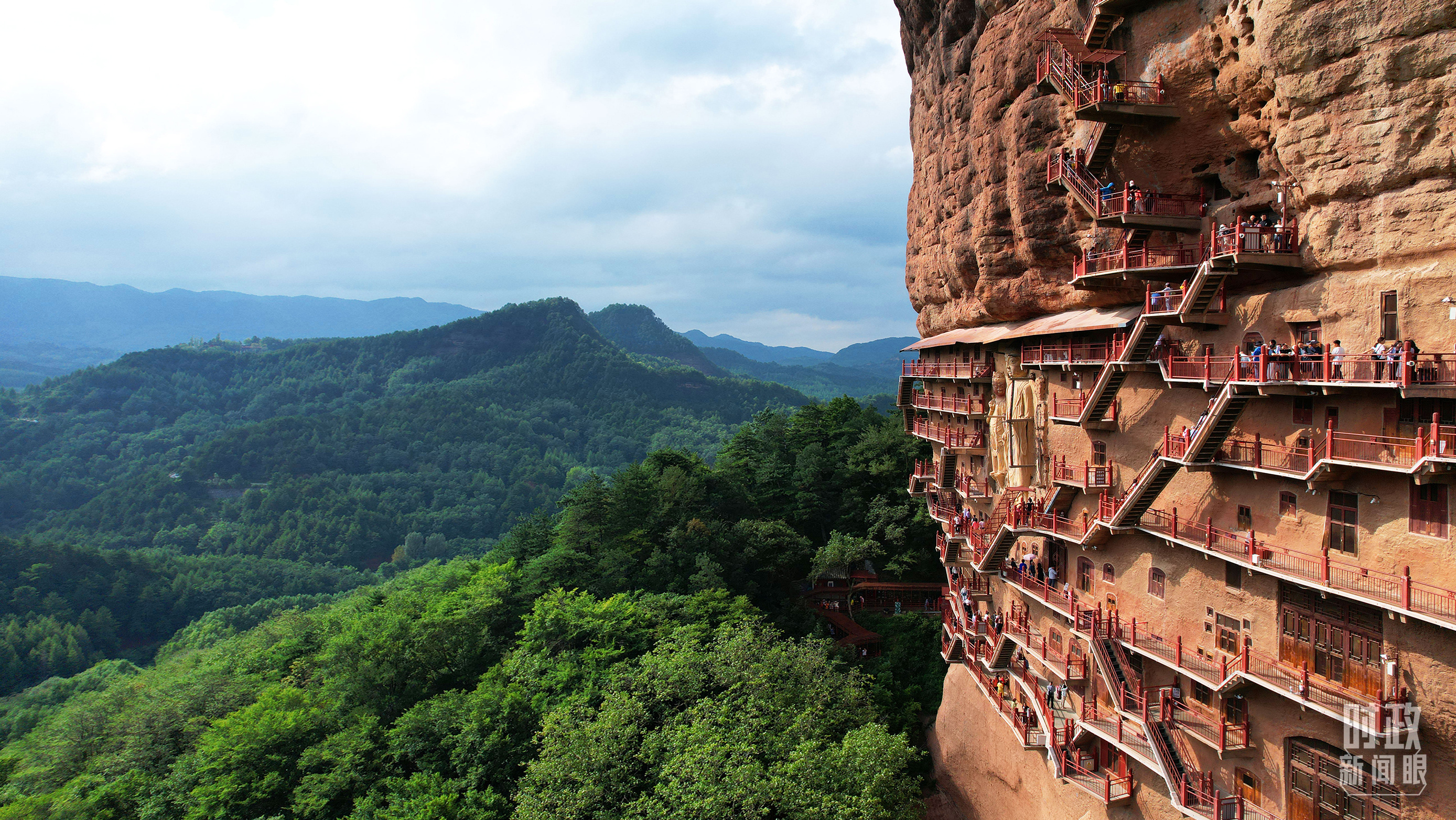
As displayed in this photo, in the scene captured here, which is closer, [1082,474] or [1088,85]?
[1088,85]

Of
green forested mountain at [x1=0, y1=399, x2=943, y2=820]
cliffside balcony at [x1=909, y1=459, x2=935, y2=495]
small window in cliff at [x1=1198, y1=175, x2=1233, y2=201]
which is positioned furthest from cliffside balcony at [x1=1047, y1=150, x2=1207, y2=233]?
cliffside balcony at [x1=909, y1=459, x2=935, y2=495]

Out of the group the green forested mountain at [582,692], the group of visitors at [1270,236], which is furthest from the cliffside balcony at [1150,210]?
the green forested mountain at [582,692]

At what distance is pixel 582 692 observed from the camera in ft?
117

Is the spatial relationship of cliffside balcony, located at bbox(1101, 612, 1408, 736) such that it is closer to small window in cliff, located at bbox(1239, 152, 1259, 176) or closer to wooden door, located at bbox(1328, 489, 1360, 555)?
wooden door, located at bbox(1328, 489, 1360, 555)

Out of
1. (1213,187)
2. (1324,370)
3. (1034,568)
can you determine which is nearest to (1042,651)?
→ (1034,568)

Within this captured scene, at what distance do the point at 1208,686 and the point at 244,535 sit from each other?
6641 inches

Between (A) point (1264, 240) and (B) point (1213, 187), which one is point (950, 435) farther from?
(A) point (1264, 240)

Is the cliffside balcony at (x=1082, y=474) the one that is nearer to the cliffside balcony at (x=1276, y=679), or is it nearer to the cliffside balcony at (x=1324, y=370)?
the cliffside balcony at (x=1276, y=679)

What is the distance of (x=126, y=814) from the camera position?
34.7 metres

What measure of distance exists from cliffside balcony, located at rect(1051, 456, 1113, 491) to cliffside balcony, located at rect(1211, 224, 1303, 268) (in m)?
7.41

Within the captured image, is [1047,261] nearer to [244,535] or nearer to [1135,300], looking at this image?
[1135,300]

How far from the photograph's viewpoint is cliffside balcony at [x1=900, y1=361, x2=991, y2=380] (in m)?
30.6

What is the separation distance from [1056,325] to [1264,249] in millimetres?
6526

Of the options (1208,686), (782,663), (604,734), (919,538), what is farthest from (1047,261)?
(919,538)
